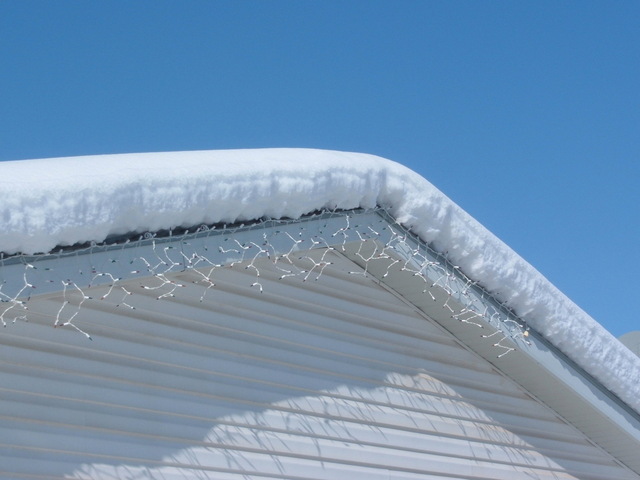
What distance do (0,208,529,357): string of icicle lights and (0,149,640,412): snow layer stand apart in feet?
0.26

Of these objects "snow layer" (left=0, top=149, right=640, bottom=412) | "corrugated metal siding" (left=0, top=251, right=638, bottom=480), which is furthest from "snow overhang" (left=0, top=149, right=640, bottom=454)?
"corrugated metal siding" (left=0, top=251, right=638, bottom=480)

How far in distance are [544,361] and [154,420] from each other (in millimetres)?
2701

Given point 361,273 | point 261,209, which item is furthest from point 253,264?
point 361,273

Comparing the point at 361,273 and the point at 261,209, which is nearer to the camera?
the point at 261,209

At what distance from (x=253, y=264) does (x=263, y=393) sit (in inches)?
28.4

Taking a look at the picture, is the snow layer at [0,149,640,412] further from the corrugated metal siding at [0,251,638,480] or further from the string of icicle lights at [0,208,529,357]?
the corrugated metal siding at [0,251,638,480]

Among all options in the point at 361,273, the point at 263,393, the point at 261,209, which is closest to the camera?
the point at 261,209

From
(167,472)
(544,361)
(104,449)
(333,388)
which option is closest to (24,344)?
(104,449)

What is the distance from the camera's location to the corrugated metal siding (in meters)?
4.49

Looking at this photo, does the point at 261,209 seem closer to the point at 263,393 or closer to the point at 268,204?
the point at 268,204

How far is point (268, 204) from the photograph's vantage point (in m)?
4.70

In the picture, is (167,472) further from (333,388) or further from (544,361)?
(544,361)

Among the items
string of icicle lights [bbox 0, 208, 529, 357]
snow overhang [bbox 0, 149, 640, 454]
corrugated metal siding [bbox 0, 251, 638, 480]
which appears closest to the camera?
snow overhang [bbox 0, 149, 640, 454]

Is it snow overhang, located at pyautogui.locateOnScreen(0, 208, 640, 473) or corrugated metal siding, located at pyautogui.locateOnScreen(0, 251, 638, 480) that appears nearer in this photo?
snow overhang, located at pyautogui.locateOnScreen(0, 208, 640, 473)
